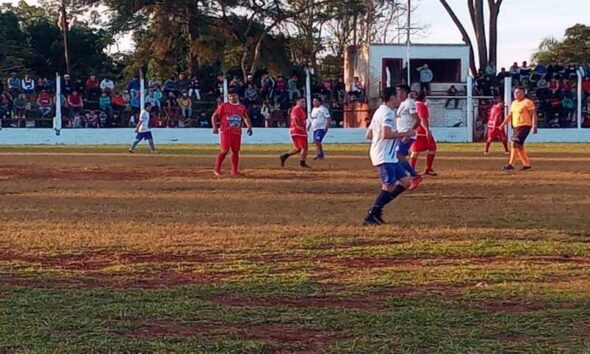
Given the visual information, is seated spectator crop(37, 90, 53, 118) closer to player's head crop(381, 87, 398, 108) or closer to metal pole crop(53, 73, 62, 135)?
metal pole crop(53, 73, 62, 135)

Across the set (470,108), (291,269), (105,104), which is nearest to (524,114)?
(291,269)

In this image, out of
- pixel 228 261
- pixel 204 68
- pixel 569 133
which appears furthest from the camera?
pixel 204 68

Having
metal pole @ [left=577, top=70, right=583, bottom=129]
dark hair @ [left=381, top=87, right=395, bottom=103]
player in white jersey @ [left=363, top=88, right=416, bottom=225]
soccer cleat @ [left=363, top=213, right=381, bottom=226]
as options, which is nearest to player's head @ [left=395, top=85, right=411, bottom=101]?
dark hair @ [left=381, top=87, right=395, bottom=103]

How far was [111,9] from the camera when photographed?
157ft

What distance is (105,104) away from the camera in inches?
1490

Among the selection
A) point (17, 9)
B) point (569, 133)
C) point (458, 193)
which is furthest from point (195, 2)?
point (458, 193)

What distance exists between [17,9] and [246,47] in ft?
94.3

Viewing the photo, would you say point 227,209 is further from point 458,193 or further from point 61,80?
point 61,80

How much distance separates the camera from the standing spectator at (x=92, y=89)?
37.6m

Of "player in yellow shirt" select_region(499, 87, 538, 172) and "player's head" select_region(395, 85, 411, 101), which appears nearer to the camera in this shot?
"player's head" select_region(395, 85, 411, 101)

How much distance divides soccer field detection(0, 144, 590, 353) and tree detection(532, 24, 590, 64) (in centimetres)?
5936

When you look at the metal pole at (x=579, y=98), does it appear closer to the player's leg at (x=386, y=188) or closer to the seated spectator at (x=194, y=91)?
the seated spectator at (x=194, y=91)

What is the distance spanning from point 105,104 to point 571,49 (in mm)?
47223

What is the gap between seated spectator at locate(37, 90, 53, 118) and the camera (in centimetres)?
3684
